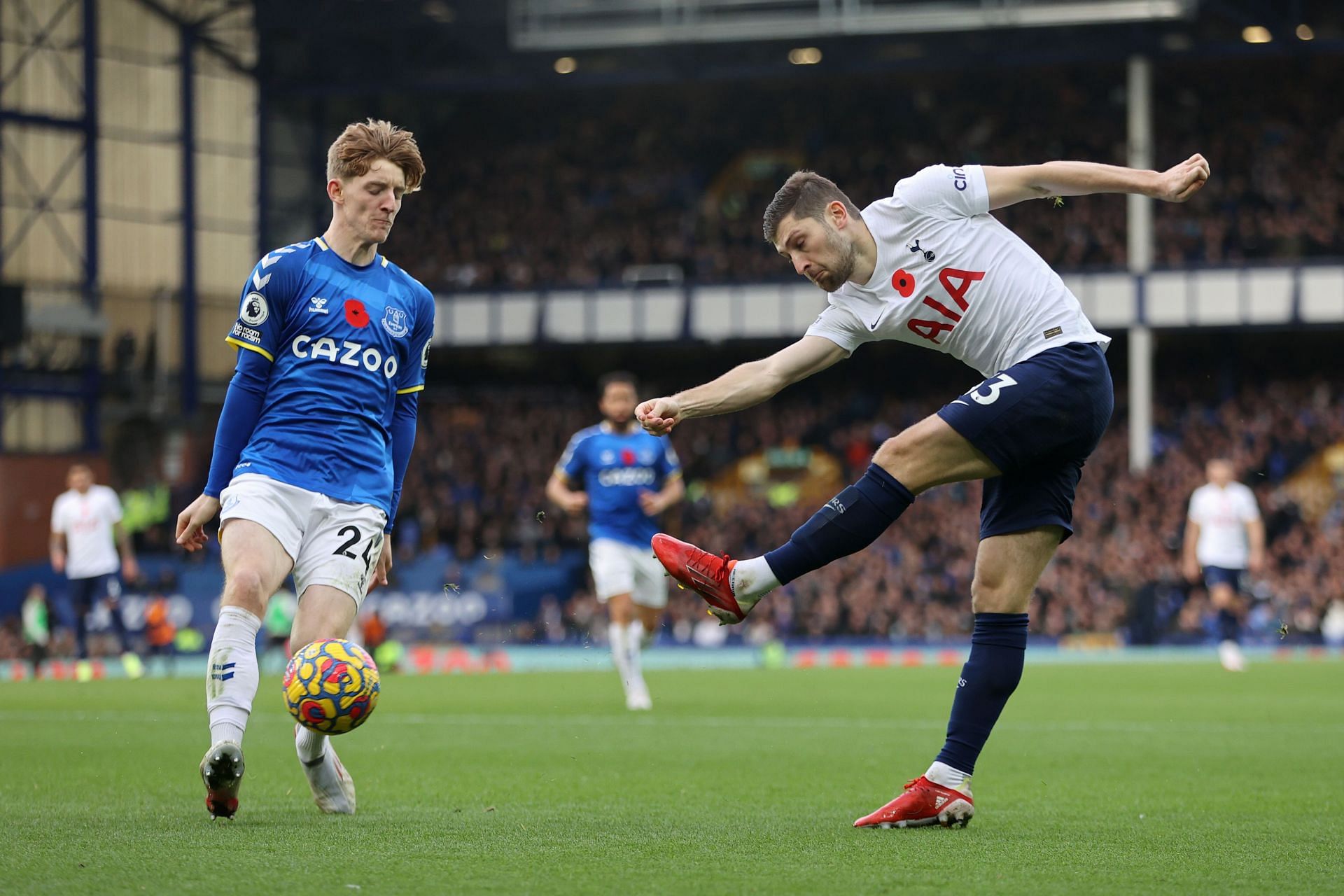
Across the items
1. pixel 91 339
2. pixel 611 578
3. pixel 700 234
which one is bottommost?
pixel 611 578

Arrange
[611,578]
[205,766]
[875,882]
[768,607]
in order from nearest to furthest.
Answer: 1. [875,882]
2. [205,766]
3. [611,578]
4. [768,607]

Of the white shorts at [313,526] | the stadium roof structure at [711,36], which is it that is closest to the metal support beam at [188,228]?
the stadium roof structure at [711,36]

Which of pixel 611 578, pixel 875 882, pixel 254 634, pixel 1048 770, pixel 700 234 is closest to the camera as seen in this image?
pixel 875 882

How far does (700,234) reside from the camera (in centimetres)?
3984

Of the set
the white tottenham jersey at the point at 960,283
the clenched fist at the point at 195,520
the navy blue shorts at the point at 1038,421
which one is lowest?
the clenched fist at the point at 195,520

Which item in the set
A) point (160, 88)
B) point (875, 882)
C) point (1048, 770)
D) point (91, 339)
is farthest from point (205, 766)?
point (160, 88)

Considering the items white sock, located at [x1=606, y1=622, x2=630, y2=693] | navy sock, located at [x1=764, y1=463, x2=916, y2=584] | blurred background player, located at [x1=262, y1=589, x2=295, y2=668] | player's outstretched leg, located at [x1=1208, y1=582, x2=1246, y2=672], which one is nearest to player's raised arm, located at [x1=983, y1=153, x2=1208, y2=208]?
navy sock, located at [x1=764, y1=463, x2=916, y2=584]

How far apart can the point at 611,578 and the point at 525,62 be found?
28155 millimetres

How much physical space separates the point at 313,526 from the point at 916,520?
2712 centimetres

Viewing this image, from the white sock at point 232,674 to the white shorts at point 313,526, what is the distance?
0.31m

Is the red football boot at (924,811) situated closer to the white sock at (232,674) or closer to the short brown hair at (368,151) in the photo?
the white sock at (232,674)

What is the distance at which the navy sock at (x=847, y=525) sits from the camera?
5.39 m

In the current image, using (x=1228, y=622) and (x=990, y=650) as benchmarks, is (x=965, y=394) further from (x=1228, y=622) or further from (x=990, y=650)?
(x=1228, y=622)

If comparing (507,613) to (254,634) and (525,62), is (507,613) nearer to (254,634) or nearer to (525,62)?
(525,62)
